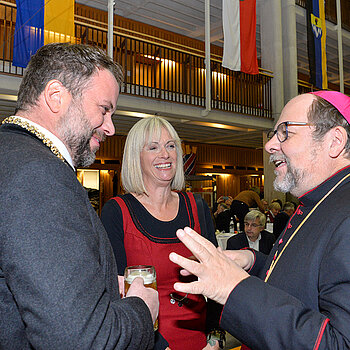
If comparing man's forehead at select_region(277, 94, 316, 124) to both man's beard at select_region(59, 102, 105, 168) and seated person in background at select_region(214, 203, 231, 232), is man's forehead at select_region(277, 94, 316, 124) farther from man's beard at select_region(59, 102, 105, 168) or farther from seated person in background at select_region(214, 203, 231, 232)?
seated person in background at select_region(214, 203, 231, 232)

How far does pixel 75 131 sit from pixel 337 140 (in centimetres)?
102

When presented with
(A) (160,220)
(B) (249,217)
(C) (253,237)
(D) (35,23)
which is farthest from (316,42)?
(A) (160,220)

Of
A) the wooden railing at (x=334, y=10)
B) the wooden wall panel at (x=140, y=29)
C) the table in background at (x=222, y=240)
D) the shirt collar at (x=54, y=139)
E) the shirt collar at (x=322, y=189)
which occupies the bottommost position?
the table in background at (x=222, y=240)

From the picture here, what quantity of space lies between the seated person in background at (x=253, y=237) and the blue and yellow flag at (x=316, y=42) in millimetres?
7303

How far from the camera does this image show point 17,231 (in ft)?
2.56

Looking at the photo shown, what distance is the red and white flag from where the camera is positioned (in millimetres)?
8789

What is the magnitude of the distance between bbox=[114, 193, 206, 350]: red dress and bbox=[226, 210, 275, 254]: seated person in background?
11.0 ft

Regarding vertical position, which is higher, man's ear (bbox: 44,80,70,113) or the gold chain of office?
man's ear (bbox: 44,80,70,113)

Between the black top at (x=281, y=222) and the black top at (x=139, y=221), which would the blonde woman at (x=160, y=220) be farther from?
the black top at (x=281, y=222)

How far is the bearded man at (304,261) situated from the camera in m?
0.93

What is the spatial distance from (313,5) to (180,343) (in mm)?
12279

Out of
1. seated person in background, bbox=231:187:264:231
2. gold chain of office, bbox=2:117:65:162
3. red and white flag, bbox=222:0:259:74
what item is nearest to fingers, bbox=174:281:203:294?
gold chain of office, bbox=2:117:65:162

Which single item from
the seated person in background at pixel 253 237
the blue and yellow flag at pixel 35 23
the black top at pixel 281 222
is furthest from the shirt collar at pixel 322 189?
the blue and yellow flag at pixel 35 23

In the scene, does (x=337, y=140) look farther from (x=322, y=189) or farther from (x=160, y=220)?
(x=160, y=220)
